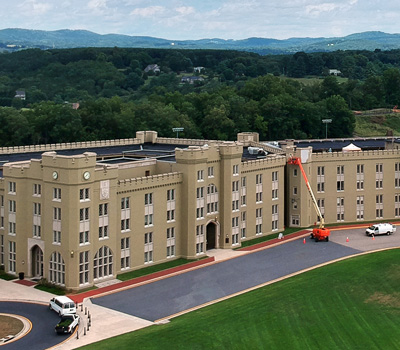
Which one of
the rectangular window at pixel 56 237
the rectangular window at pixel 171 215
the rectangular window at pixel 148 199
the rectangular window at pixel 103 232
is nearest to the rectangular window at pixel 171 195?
the rectangular window at pixel 171 215

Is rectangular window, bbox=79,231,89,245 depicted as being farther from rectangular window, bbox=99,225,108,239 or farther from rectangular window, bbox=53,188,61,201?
rectangular window, bbox=53,188,61,201

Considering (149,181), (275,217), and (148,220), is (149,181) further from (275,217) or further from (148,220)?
(275,217)

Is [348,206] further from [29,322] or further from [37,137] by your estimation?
[37,137]

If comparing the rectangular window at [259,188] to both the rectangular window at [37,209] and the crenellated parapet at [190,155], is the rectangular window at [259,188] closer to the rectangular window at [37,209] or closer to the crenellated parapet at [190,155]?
the crenellated parapet at [190,155]

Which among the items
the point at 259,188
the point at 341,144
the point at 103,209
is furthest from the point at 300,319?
the point at 341,144

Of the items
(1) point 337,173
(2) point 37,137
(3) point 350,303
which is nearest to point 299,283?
(3) point 350,303

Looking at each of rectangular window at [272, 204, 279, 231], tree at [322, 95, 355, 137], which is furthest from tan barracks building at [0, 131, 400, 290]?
tree at [322, 95, 355, 137]
